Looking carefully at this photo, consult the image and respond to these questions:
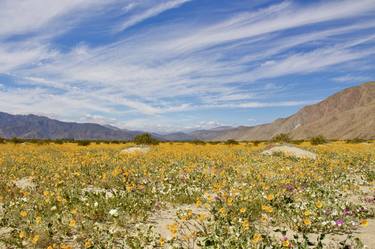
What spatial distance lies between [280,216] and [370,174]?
26.7 feet

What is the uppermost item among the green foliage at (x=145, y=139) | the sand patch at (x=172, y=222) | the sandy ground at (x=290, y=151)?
the green foliage at (x=145, y=139)

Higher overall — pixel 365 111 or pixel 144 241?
pixel 365 111

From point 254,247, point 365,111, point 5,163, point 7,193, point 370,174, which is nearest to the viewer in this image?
point 254,247

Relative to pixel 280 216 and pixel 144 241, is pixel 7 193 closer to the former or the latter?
pixel 144 241

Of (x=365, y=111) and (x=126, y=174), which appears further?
(x=365, y=111)

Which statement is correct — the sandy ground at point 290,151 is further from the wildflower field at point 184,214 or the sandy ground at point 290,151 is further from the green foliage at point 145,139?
the green foliage at point 145,139

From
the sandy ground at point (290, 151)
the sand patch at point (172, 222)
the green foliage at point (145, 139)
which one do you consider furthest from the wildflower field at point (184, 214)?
the green foliage at point (145, 139)

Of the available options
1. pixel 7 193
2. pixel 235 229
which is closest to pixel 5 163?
pixel 7 193

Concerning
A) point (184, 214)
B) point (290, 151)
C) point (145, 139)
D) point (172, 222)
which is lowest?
point (172, 222)

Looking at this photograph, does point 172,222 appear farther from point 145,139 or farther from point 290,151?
point 145,139

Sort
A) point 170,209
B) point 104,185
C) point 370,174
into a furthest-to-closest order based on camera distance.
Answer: point 370,174 < point 104,185 < point 170,209

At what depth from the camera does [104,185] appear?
38.0ft

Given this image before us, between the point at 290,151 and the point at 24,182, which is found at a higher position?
the point at 290,151

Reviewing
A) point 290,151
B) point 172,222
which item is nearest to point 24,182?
point 172,222
